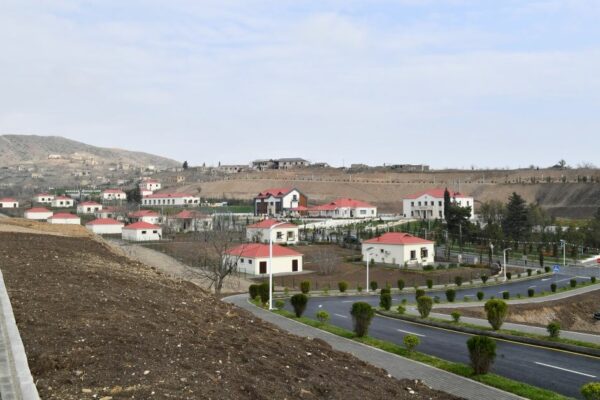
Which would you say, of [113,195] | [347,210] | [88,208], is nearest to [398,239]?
[347,210]

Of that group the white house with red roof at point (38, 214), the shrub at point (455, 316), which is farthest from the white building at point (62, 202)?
the shrub at point (455, 316)

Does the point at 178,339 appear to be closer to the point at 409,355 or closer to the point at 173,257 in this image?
the point at 409,355

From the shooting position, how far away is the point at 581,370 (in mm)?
16375

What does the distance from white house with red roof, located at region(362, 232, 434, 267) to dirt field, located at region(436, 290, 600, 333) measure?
20.6 m

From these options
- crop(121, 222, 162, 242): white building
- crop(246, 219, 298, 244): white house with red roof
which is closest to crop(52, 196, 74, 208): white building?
crop(121, 222, 162, 242): white building

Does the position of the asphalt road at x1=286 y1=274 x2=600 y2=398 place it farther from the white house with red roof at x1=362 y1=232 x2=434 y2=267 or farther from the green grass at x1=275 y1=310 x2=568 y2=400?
the white house with red roof at x1=362 y1=232 x2=434 y2=267

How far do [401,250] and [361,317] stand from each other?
37801mm

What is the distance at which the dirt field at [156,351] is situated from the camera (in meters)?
8.94

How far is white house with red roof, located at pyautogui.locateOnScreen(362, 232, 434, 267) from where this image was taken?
2250 inches

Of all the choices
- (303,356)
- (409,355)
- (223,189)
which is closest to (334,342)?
(409,355)

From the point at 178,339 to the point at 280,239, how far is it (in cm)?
6138

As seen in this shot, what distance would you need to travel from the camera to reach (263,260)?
52.8 m

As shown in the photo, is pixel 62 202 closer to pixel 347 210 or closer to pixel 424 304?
pixel 347 210

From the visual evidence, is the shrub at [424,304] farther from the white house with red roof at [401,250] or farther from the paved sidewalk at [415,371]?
the white house with red roof at [401,250]
